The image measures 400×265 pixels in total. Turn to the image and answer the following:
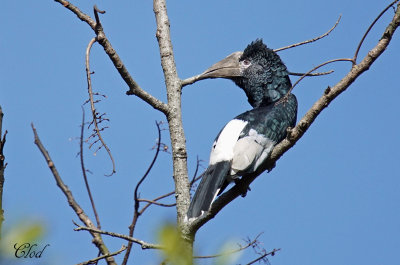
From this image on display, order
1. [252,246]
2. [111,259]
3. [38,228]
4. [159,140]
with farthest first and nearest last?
[159,140] → [252,246] → [111,259] → [38,228]

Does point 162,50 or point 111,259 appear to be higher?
point 162,50

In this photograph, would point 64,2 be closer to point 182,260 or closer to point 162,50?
point 162,50

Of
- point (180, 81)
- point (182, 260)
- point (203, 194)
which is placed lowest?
point (182, 260)

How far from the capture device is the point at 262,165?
3861 millimetres

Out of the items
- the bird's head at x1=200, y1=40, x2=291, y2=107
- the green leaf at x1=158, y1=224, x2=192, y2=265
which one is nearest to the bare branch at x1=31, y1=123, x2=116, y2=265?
the bird's head at x1=200, y1=40, x2=291, y2=107

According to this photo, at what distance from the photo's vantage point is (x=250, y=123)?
425 cm

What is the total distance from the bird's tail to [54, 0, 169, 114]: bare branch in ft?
1.62

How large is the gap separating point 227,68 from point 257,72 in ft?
0.91

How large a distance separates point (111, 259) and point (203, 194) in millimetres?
771

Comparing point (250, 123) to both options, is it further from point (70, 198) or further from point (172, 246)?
point (172, 246)

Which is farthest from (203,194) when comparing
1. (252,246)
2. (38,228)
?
(38,228)

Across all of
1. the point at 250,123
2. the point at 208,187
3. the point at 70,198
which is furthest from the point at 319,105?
the point at 70,198

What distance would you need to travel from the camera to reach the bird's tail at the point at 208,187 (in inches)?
132

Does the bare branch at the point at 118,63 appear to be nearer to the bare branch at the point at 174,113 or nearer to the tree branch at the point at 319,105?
the bare branch at the point at 174,113
